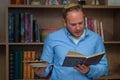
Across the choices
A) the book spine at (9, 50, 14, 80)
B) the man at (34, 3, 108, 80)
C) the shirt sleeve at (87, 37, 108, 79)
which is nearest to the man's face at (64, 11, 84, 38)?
the man at (34, 3, 108, 80)

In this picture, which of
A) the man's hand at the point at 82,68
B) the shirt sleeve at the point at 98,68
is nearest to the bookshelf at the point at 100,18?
the shirt sleeve at the point at 98,68

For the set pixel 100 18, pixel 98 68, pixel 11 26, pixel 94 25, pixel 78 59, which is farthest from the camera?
pixel 100 18

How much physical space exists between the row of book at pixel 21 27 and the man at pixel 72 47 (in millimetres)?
1272

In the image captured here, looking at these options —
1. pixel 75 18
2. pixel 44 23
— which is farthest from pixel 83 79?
pixel 44 23

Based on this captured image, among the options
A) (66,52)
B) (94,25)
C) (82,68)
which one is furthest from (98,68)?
(94,25)

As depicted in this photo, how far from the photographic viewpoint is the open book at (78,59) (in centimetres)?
158

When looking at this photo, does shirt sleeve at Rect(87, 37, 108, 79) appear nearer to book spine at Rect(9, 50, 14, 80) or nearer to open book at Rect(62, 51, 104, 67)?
open book at Rect(62, 51, 104, 67)

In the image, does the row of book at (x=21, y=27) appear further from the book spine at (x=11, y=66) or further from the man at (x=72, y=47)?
the man at (x=72, y=47)

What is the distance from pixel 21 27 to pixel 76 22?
4.75ft

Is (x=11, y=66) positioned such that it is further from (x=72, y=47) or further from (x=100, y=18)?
(x=72, y=47)

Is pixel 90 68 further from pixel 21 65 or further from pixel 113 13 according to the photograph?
pixel 113 13

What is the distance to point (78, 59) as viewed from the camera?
1607mm

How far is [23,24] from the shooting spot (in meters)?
3.09

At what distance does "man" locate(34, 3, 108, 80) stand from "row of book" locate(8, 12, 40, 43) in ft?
4.17
